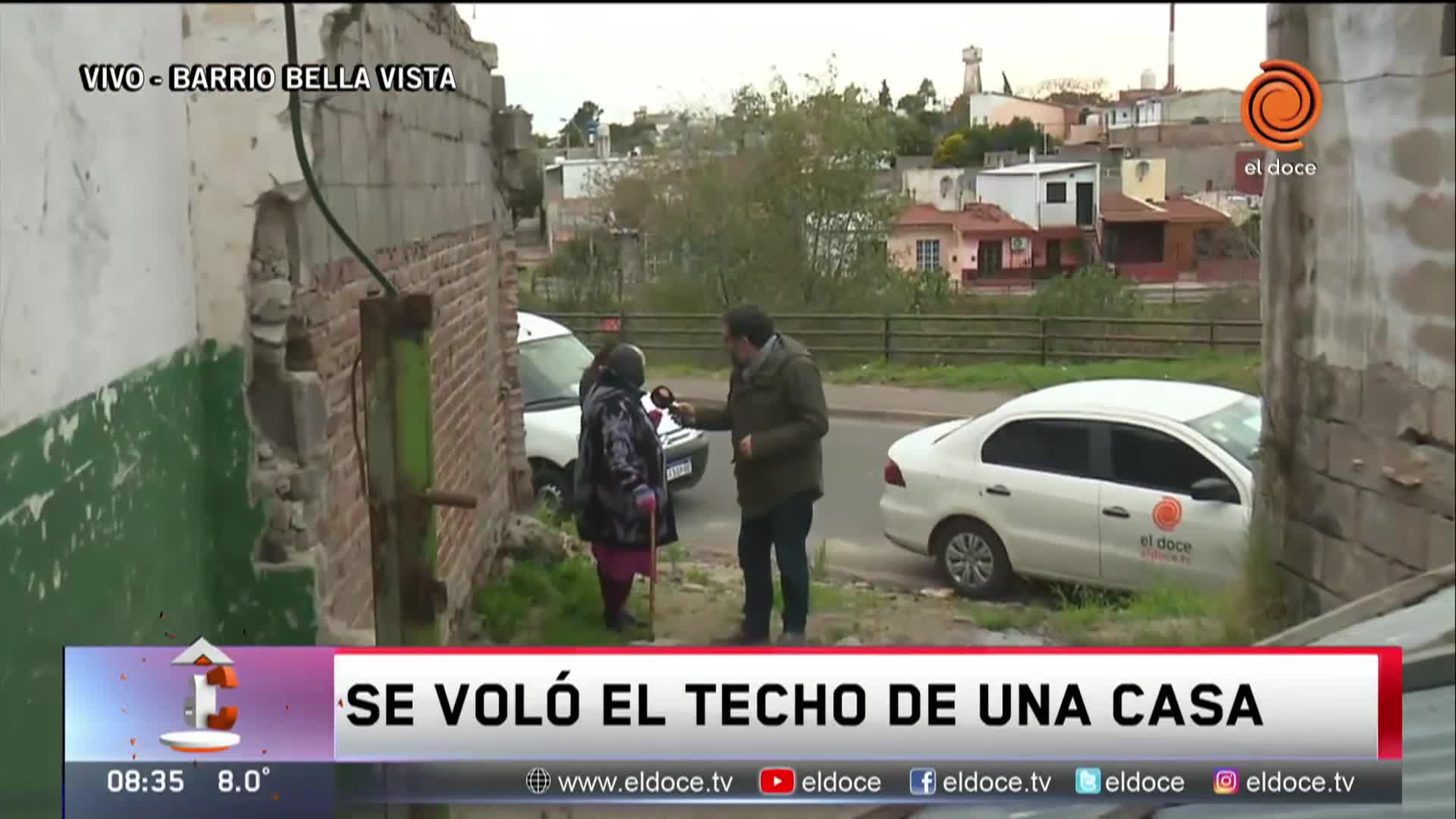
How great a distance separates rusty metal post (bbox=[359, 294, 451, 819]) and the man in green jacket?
772mm

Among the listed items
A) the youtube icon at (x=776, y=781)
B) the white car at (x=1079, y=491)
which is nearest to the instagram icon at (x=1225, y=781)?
the youtube icon at (x=776, y=781)

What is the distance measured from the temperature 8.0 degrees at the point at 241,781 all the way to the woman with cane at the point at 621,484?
1.23m

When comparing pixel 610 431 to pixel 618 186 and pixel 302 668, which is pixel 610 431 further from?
pixel 302 668

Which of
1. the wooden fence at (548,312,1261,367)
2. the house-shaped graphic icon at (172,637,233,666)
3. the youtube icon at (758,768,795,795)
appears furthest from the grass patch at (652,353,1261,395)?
the house-shaped graphic icon at (172,637,233,666)

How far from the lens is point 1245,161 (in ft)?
10.5

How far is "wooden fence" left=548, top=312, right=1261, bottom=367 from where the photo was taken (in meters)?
3.29

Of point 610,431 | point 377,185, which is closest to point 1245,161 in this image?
point 610,431

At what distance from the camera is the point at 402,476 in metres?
2.51

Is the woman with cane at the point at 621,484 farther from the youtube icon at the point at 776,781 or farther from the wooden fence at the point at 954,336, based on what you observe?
the youtube icon at the point at 776,781

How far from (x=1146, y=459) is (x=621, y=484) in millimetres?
1428

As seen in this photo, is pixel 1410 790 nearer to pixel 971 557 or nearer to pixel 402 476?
pixel 971 557

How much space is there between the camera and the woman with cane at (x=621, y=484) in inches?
126

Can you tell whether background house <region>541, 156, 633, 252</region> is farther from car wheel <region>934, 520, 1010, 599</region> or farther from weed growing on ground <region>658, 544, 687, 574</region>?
car wheel <region>934, 520, 1010, 599</region>

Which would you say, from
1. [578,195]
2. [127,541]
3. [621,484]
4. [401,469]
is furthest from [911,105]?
[127,541]
